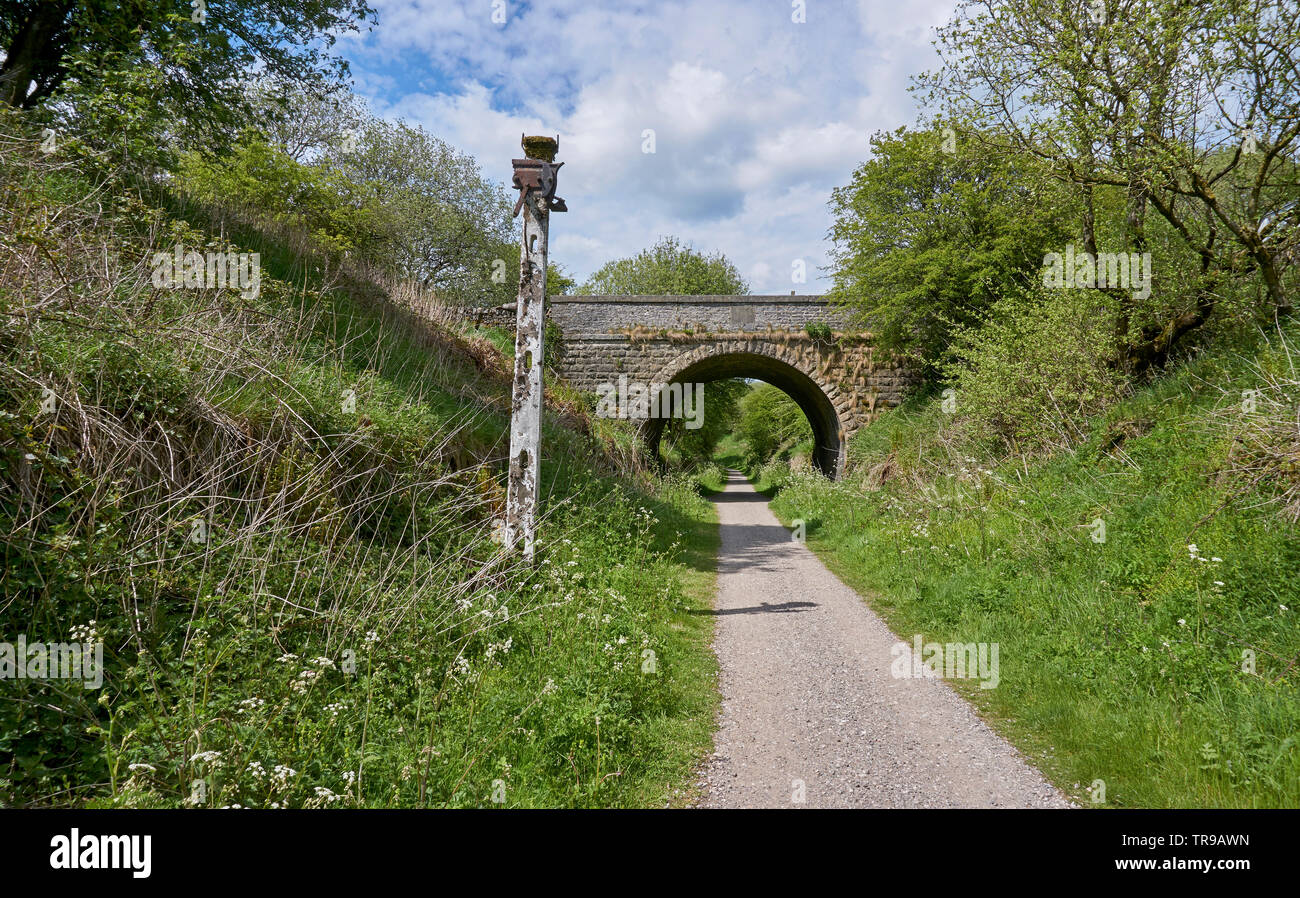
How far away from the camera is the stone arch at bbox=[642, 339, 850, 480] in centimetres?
1736

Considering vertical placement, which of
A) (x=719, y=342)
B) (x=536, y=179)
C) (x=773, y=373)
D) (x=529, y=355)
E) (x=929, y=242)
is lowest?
(x=529, y=355)

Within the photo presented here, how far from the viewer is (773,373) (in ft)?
67.7

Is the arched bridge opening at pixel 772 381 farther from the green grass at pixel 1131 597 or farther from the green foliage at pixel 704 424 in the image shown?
the green grass at pixel 1131 597

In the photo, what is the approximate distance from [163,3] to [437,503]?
7507mm

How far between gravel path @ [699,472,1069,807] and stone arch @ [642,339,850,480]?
10994 mm

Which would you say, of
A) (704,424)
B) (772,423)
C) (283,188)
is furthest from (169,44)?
(772,423)

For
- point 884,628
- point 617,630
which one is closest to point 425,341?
point 617,630

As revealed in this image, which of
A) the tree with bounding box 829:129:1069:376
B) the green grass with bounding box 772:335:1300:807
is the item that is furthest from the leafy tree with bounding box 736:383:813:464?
the green grass with bounding box 772:335:1300:807

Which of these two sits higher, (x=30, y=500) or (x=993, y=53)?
(x=993, y=53)

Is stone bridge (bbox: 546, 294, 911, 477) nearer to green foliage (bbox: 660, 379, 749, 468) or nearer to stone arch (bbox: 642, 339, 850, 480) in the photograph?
stone arch (bbox: 642, 339, 850, 480)

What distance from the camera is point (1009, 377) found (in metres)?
9.68

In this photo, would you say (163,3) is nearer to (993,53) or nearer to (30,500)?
(30,500)

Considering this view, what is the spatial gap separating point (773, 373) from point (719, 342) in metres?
3.90

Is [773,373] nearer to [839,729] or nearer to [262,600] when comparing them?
[839,729]
